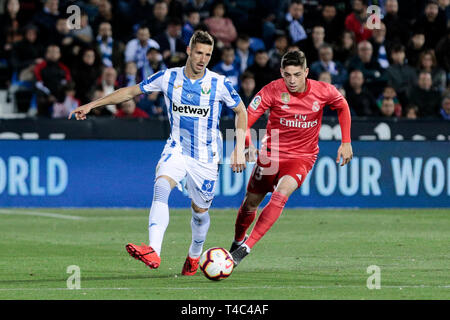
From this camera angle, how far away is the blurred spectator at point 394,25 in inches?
797

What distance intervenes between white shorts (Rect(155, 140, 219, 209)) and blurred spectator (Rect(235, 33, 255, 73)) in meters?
9.81

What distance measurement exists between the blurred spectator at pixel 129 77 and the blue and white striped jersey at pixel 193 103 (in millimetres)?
8697

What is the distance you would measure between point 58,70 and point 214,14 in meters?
3.37

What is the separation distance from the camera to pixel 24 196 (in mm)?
→ 16875

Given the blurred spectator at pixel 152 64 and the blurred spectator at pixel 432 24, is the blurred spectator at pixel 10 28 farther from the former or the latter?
the blurred spectator at pixel 432 24

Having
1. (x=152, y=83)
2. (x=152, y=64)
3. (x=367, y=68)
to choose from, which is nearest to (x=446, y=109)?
(x=367, y=68)

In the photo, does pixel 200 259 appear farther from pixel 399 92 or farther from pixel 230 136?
pixel 399 92

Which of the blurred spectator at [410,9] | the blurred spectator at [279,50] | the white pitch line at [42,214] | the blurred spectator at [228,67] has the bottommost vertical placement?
the white pitch line at [42,214]

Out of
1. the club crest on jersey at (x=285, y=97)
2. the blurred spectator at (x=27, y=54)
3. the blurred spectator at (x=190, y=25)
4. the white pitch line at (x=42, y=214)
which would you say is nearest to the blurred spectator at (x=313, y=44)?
the blurred spectator at (x=190, y=25)

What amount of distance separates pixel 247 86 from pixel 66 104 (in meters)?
3.16

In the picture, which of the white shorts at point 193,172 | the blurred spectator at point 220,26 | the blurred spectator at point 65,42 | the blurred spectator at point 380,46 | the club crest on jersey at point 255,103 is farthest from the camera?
the blurred spectator at point 220,26

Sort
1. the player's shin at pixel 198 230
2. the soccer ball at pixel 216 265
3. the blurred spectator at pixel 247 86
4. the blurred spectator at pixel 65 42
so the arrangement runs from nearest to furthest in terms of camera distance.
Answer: the soccer ball at pixel 216 265, the player's shin at pixel 198 230, the blurred spectator at pixel 247 86, the blurred spectator at pixel 65 42

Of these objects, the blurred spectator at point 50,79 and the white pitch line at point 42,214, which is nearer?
the white pitch line at point 42,214
